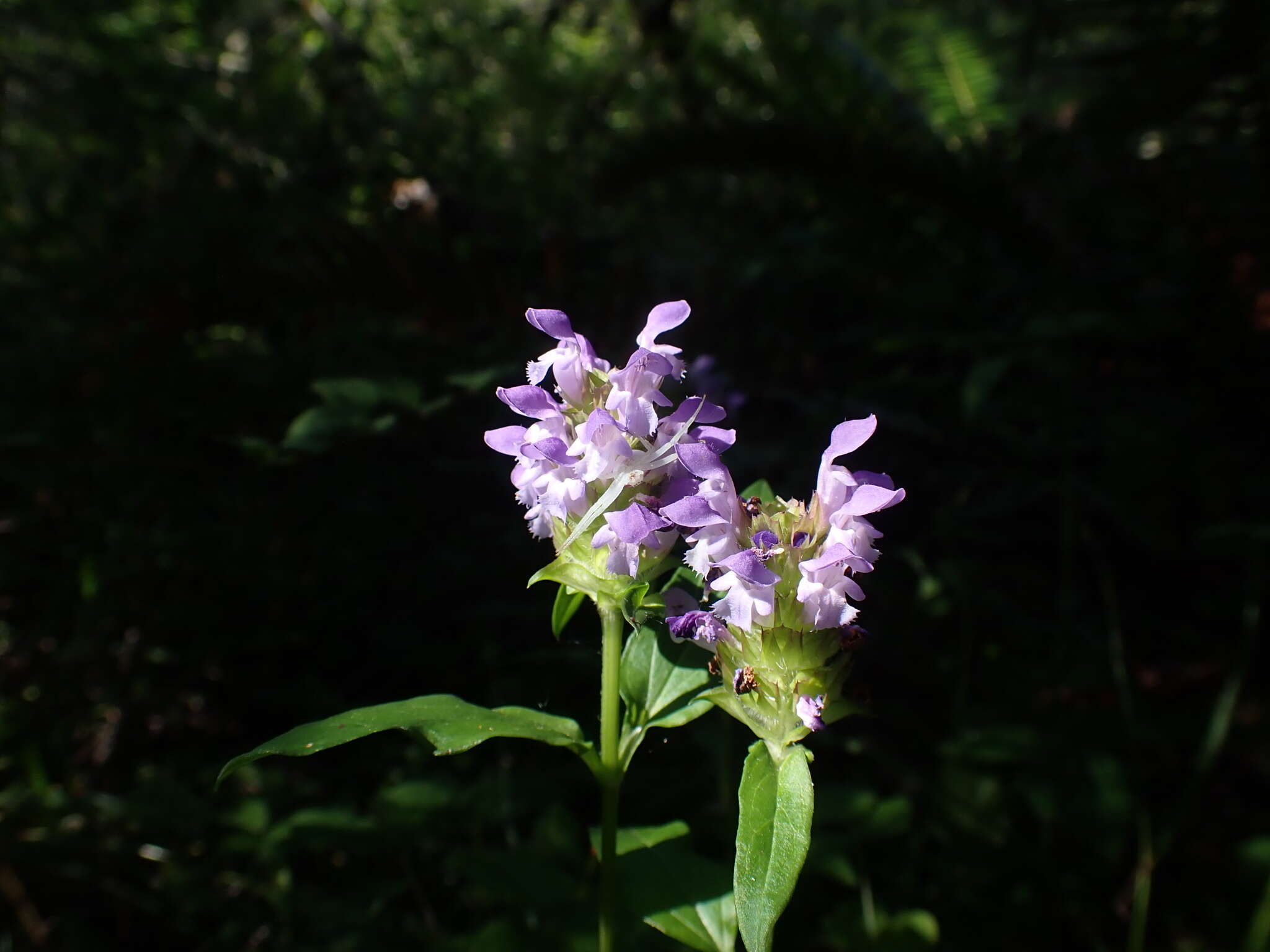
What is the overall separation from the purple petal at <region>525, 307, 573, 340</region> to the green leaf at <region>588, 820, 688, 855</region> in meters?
0.55

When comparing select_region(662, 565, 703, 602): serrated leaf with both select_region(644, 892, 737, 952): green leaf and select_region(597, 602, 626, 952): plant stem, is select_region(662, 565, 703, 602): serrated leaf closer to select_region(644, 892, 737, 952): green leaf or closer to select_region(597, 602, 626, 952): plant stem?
select_region(597, 602, 626, 952): plant stem

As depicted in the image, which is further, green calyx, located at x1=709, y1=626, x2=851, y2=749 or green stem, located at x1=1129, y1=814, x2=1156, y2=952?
green stem, located at x1=1129, y1=814, x2=1156, y2=952

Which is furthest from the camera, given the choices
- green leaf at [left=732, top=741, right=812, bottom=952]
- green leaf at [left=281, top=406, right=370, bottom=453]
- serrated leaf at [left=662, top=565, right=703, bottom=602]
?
green leaf at [left=281, top=406, right=370, bottom=453]

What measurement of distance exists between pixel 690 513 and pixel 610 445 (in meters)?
0.10

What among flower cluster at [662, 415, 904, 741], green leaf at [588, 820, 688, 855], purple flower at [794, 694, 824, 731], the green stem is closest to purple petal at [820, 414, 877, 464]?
flower cluster at [662, 415, 904, 741]

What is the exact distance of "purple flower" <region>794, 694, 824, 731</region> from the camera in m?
0.73

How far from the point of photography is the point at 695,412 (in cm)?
80

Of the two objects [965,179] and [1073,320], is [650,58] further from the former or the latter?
[1073,320]

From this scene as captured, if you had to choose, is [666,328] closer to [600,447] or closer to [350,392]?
[600,447]

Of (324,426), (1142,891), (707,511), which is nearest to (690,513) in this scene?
(707,511)

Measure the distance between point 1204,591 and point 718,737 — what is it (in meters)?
1.80

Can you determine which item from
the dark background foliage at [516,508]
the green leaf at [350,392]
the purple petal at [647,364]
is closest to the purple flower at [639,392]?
the purple petal at [647,364]

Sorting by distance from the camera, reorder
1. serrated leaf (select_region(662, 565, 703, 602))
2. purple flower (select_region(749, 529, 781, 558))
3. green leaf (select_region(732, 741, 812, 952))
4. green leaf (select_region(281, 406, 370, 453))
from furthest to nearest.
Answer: green leaf (select_region(281, 406, 370, 453)) < serrated leaf (select_region(662, 565, 703, 602)) < purple flower (select_region(749, 529, 781, 558)) < green leaf (select_region(732, 741, 812, 952))

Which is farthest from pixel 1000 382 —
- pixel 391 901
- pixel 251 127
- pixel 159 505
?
pixel 251 127
